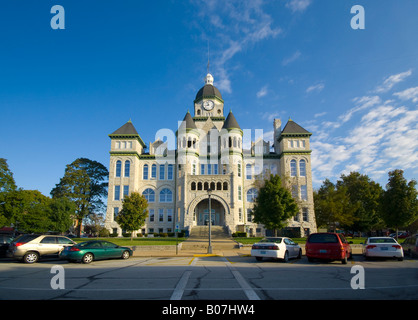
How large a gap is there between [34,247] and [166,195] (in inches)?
1223

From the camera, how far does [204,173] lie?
151 feet

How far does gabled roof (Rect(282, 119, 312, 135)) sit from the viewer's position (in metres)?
45.6

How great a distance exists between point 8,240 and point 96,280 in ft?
39.6

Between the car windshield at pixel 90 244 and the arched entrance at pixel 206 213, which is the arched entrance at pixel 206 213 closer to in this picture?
the arched entrance at pixel 206 213

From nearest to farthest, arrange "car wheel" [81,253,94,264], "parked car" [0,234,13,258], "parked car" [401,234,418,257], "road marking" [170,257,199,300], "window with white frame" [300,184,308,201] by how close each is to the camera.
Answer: "road marking" [170,257,199,300] → "car wheel" [81,253,94,264] → "parked car" [401,234,418,257] → "parked car" [0,234,13,258] → "window with white frame" [300,184,308,201]

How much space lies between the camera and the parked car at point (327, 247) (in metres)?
13.7

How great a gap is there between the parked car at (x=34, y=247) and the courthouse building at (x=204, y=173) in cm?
2453

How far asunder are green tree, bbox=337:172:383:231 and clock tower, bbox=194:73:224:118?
82.6 ft

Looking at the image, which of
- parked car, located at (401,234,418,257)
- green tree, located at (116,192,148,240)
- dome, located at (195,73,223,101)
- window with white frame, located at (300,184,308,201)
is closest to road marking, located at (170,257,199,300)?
parked car, located at (401,234,418,257)

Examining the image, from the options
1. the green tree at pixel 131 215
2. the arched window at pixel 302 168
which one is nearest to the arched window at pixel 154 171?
the green tree at pixel 131 215

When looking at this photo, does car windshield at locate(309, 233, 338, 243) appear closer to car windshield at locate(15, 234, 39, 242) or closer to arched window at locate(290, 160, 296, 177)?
car windshield at locate(15, 234, 39, 242)

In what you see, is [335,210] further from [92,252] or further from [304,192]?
[92,252]
